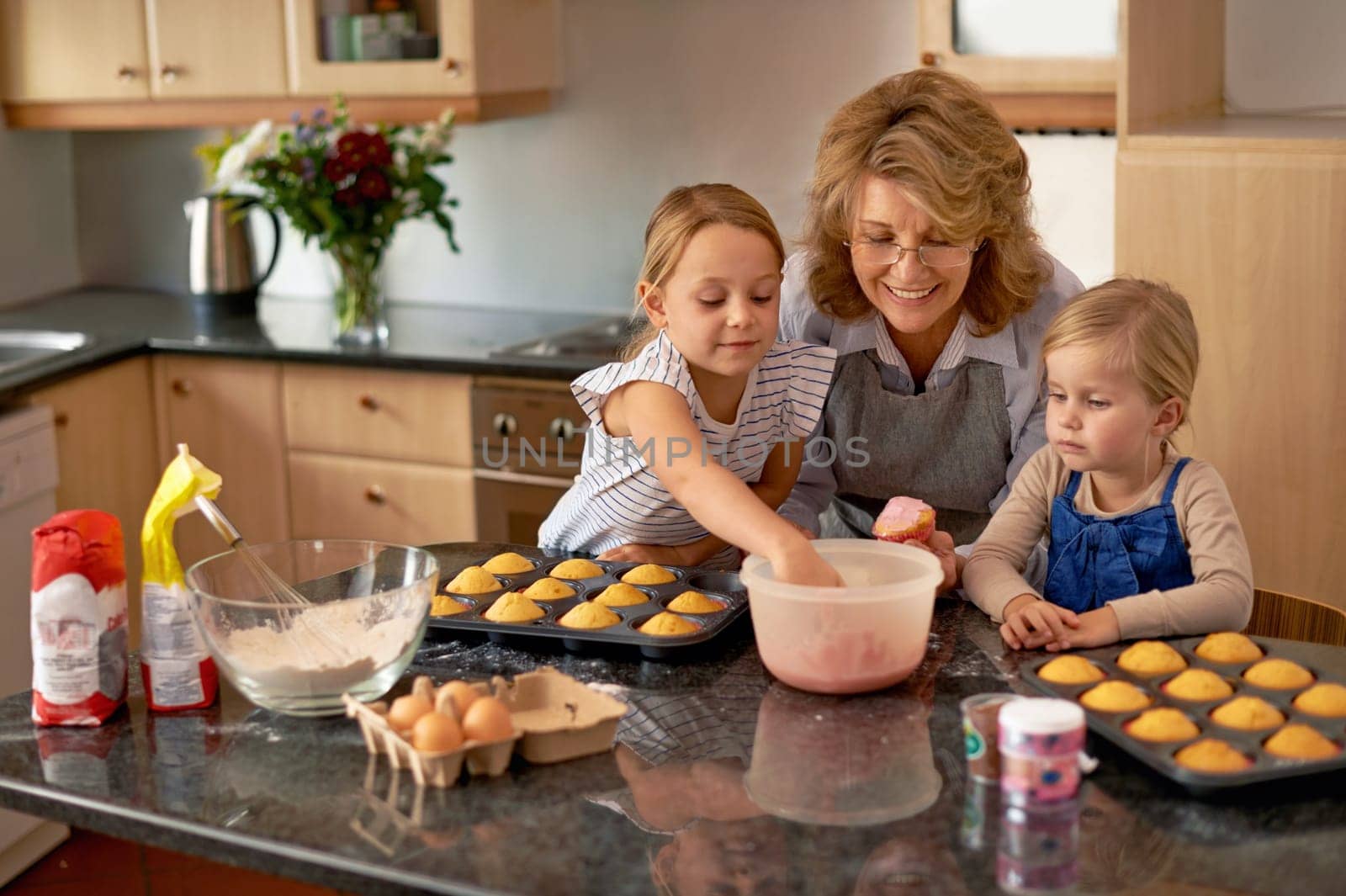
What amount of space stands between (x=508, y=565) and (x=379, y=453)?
1620 mm

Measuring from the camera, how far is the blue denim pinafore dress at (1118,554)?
1.60 m

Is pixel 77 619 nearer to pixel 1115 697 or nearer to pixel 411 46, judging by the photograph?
pixel 1115 697

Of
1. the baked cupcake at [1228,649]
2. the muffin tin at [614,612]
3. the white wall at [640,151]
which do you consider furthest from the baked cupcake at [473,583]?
the white wall at [640,151]

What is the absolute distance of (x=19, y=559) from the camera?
2.91 metres

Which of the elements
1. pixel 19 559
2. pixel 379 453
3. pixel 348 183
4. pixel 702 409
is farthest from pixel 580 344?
pixel 702 409

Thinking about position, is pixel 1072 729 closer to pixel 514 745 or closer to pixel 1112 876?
pixel 1112 876

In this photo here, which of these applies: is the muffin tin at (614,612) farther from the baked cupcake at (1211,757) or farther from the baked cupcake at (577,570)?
the baked cupcake at (1211,757)

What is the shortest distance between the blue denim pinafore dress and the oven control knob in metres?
1.48

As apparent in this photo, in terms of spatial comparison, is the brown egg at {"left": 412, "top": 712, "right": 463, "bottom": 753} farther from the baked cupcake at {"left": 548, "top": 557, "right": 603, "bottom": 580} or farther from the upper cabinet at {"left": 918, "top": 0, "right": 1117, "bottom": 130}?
the upper cabinet at {"left": 918, "top": 0, "right": 1117, "bottom": 130}

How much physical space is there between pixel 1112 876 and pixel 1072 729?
141 millimetres

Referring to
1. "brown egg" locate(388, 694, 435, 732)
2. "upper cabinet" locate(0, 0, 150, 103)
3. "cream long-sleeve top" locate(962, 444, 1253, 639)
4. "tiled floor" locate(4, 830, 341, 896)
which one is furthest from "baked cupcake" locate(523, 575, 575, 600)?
"upper cabinet" locate(0, 0, 150, 103)

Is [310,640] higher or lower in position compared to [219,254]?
lower

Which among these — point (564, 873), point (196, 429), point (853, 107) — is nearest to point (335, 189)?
point (196, 429)

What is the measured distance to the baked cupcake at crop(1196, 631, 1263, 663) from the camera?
1376mm
